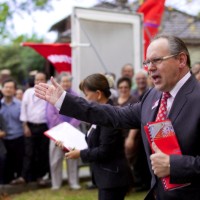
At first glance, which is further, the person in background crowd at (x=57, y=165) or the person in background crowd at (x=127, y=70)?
the person in background crowd at (x=127, y=70)

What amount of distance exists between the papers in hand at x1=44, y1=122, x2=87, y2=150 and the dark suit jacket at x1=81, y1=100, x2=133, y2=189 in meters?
0.16

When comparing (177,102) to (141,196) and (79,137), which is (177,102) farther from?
(141,196)

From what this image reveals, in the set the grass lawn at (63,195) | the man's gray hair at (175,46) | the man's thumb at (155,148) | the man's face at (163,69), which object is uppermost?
the man's gray hair at (175,46)

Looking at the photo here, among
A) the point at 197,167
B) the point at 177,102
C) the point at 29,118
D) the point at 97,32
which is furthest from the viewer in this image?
the point at 97,32

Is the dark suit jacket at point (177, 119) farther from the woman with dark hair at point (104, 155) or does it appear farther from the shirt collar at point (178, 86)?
the woman with dark hair at point (104, 155)

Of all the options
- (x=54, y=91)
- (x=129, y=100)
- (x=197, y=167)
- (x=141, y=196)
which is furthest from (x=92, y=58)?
(x=197, y=167)

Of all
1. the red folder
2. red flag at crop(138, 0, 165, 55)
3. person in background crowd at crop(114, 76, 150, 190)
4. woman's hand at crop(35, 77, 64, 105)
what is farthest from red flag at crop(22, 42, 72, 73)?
the red folder

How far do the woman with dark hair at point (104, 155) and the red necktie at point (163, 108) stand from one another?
4.96 ft

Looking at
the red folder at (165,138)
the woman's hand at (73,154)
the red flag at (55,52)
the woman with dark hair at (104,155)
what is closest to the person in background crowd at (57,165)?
the red flag at (55,52)

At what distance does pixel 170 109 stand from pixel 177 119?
0.36 ft

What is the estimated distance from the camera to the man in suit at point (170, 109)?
2850 mm

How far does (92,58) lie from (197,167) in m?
6.17

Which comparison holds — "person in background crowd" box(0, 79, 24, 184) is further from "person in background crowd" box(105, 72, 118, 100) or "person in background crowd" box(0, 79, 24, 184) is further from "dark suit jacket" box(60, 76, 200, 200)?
"dark suit jacket" box(60, 76, 200, 200)

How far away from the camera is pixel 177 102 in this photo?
3.05 m
